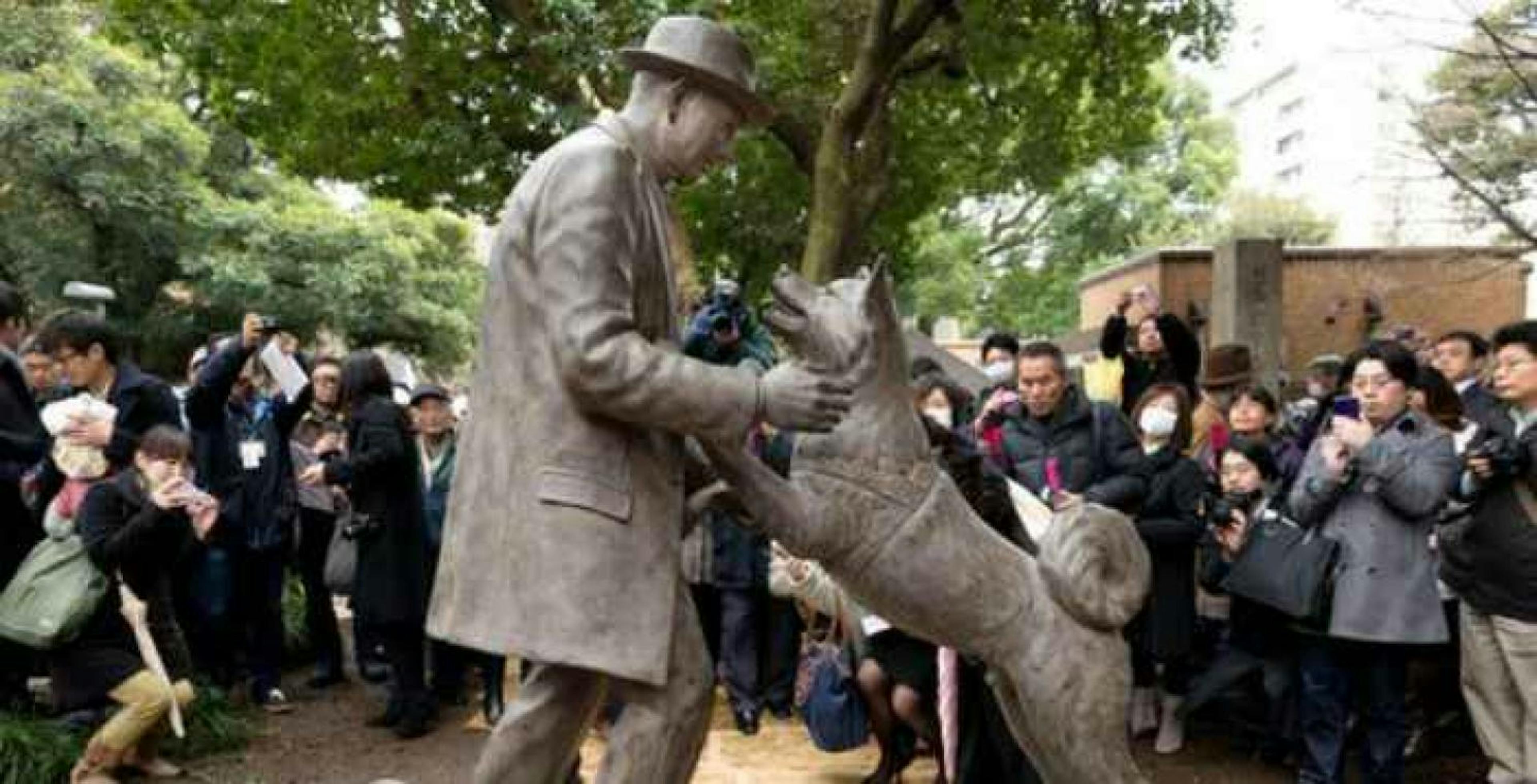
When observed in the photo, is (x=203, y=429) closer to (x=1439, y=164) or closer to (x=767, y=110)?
(x=767, y=110)

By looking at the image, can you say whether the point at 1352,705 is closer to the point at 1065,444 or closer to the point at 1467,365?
the point at 1065,444

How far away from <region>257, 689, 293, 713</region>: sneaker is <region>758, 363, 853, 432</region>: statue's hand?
203 inches

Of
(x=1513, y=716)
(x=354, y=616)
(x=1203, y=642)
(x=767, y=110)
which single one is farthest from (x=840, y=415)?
(x=354, y=616)

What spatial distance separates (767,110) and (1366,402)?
336 centimetres

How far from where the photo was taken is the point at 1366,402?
5199mm

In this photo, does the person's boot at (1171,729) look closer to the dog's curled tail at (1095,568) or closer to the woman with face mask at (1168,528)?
the woman with face mask at (1168,528)

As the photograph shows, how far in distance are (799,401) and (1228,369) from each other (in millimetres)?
5581

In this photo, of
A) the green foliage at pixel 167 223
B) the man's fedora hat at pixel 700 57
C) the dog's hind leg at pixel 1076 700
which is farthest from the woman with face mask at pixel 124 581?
the green foliage at pixel 167 223

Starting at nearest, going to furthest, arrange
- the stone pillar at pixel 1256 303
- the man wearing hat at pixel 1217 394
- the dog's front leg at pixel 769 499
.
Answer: the dog's front leg at pixel 769 499 < the man wearing hat at pixel 1217 394 < the stone pillar at pixel 1256 303

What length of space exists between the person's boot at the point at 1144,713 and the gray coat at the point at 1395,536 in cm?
128

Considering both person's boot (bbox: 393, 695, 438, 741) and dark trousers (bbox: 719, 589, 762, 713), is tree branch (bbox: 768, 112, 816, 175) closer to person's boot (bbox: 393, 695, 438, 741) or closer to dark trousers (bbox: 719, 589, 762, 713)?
dark trousers (bbox: 719, 589, 762, 713)

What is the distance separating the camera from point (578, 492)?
266 cm

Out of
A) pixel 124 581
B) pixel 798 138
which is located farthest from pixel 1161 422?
pixel 798 138

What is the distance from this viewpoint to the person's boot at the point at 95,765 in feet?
16.7
